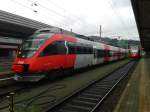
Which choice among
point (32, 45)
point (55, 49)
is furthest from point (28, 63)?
point (55, 49)

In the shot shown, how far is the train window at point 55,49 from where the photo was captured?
559 inches

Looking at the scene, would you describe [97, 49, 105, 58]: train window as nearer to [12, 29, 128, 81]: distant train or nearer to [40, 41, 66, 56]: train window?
[12, 29, 128, 81]: distant train

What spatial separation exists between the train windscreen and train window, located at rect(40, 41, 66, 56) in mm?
521

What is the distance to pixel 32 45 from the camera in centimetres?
1416

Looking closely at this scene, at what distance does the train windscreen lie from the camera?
13.7 metres

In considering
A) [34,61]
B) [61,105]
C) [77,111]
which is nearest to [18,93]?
[34,61]

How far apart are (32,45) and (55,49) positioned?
1696mm

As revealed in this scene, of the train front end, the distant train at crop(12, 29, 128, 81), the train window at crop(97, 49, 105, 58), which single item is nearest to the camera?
the train front end

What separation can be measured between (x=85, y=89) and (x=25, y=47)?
15.3ft

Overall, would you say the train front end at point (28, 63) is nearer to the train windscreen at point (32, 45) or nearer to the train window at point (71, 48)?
the train windscreen at point (32, 45)

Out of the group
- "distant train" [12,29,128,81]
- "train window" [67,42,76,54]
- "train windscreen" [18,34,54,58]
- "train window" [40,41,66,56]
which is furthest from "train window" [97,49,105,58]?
"train windscreen" [18,34,54,58]

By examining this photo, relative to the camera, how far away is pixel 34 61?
1330cm

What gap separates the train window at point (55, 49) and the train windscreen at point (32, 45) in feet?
1.71

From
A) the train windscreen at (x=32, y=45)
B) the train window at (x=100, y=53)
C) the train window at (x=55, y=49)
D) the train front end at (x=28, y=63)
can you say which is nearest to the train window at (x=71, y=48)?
the train window at (x=55, y=49)
